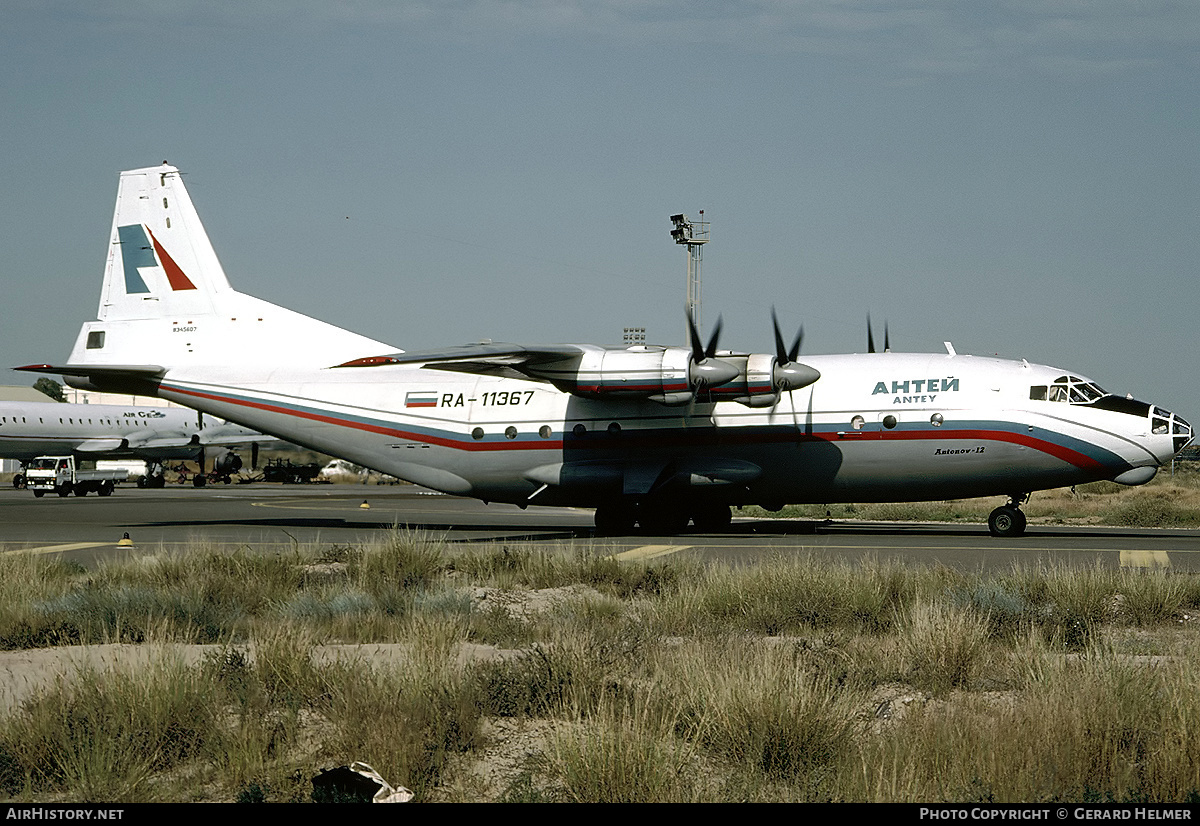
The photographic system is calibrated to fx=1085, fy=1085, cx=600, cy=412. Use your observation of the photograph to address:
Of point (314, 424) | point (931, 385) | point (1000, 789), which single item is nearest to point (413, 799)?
point (1000, 789)

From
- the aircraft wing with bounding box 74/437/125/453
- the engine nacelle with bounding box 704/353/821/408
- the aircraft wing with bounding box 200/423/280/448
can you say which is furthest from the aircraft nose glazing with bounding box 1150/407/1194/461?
the aircraft wing with bounding box 74/437/125/453

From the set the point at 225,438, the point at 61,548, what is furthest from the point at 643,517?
the point at 225,438

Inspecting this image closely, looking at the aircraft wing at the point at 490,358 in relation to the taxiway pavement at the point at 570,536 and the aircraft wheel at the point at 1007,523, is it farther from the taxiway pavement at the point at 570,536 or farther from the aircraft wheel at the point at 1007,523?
the aircraft wheel at the point at 1007,523

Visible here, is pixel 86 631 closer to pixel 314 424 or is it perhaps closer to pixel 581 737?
pixel 581 737

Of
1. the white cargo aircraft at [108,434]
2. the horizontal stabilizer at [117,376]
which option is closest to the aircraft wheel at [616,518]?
Result: the horizontal stabilizer at [117,376]

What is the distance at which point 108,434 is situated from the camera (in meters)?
74.2

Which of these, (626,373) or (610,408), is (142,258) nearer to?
(610,408)

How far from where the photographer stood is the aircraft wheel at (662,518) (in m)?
26.7

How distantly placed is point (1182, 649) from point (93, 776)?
883 centimetres

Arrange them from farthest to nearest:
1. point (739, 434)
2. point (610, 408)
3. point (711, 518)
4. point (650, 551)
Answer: point (711, 518) < point (610, 408) < point (739, 434) < point (650, 551)

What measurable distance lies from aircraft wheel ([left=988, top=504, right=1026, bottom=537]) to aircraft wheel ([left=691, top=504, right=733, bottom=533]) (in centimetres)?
646

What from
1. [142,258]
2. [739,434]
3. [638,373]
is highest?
[142,258]

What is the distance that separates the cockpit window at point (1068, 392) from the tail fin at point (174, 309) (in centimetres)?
1665

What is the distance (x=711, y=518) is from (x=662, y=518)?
1729mm
